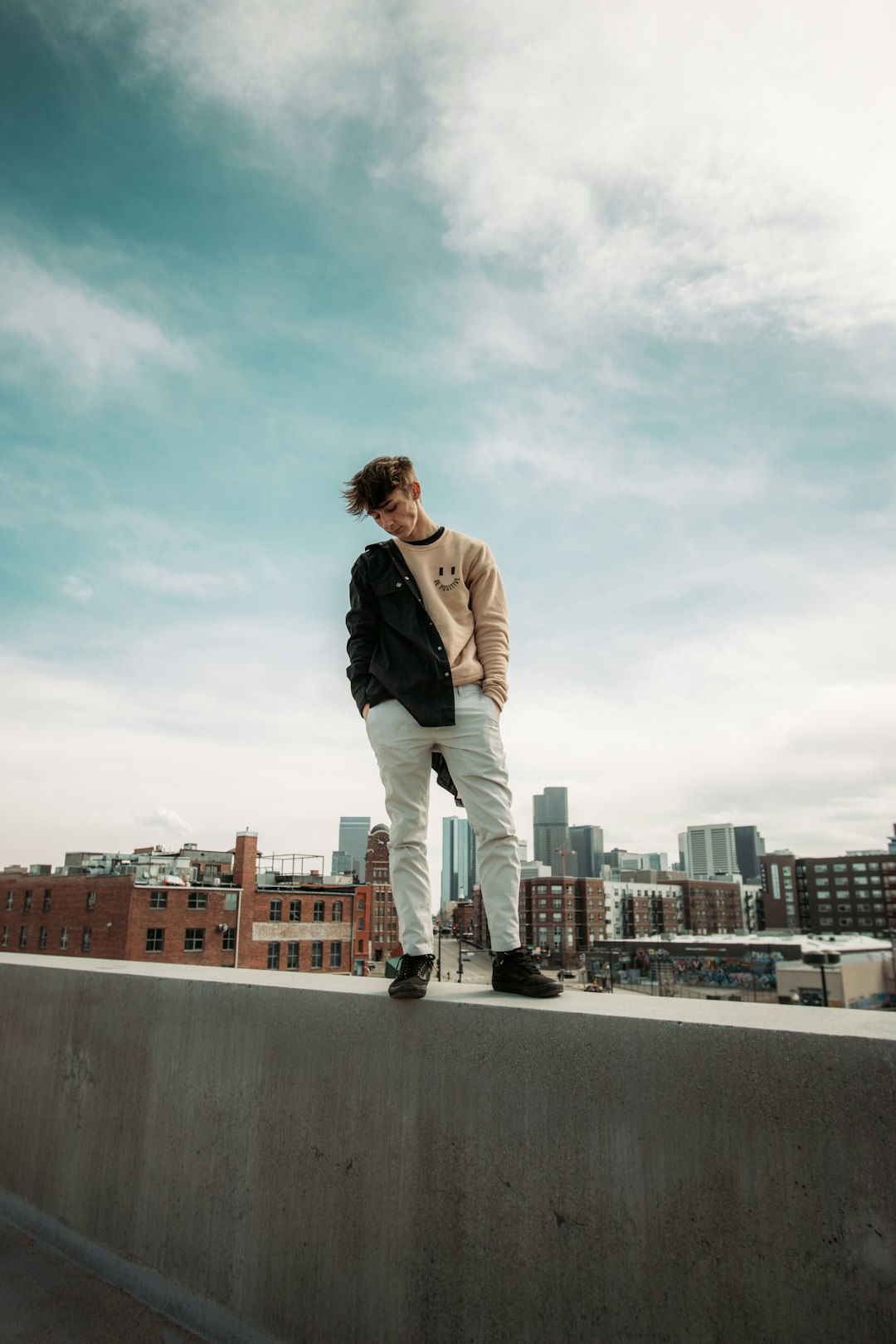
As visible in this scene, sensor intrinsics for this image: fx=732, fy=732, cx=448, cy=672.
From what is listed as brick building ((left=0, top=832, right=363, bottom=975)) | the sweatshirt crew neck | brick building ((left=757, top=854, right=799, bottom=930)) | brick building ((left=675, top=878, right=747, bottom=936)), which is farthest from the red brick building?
the sweatshirt crew neck

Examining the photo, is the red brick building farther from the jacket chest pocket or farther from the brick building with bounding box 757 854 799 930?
the jacket chest pocket

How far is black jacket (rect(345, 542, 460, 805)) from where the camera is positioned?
2.28 m

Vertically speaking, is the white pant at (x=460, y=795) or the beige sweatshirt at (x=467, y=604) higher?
the beige sweatshirt at (x=467, y=604)

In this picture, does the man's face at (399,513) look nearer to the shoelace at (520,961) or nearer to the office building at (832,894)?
the shoelace at (520,961)

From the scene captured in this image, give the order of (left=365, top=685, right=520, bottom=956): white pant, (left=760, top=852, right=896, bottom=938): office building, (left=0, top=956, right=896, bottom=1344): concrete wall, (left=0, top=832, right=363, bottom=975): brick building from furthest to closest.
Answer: (left=760, top=852, right=896, bottom=938): office building
(left=0, top=832, right=363, bottom=975): brick building
(left=365, top=685, right=520, bottom=956): white pant
(left=0, top=956, right=896, bottom=1344): concrete wall

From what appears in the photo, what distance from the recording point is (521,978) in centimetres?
189

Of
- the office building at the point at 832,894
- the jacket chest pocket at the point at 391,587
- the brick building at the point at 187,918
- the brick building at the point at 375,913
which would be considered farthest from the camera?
the office building at the point at 832,894

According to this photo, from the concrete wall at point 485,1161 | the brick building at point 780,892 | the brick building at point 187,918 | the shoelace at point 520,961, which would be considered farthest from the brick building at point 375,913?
the brick building at point 780,892

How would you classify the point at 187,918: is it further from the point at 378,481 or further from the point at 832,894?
the point at 832,894

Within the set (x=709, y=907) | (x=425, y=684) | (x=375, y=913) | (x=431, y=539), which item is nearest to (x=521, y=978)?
(x=425, y=684)

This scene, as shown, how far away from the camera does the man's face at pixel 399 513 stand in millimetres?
2430

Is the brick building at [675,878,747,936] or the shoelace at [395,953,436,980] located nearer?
the shoelace at [395,953,436,980]

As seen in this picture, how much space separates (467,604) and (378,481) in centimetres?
50

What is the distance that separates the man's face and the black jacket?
98 millimetres
